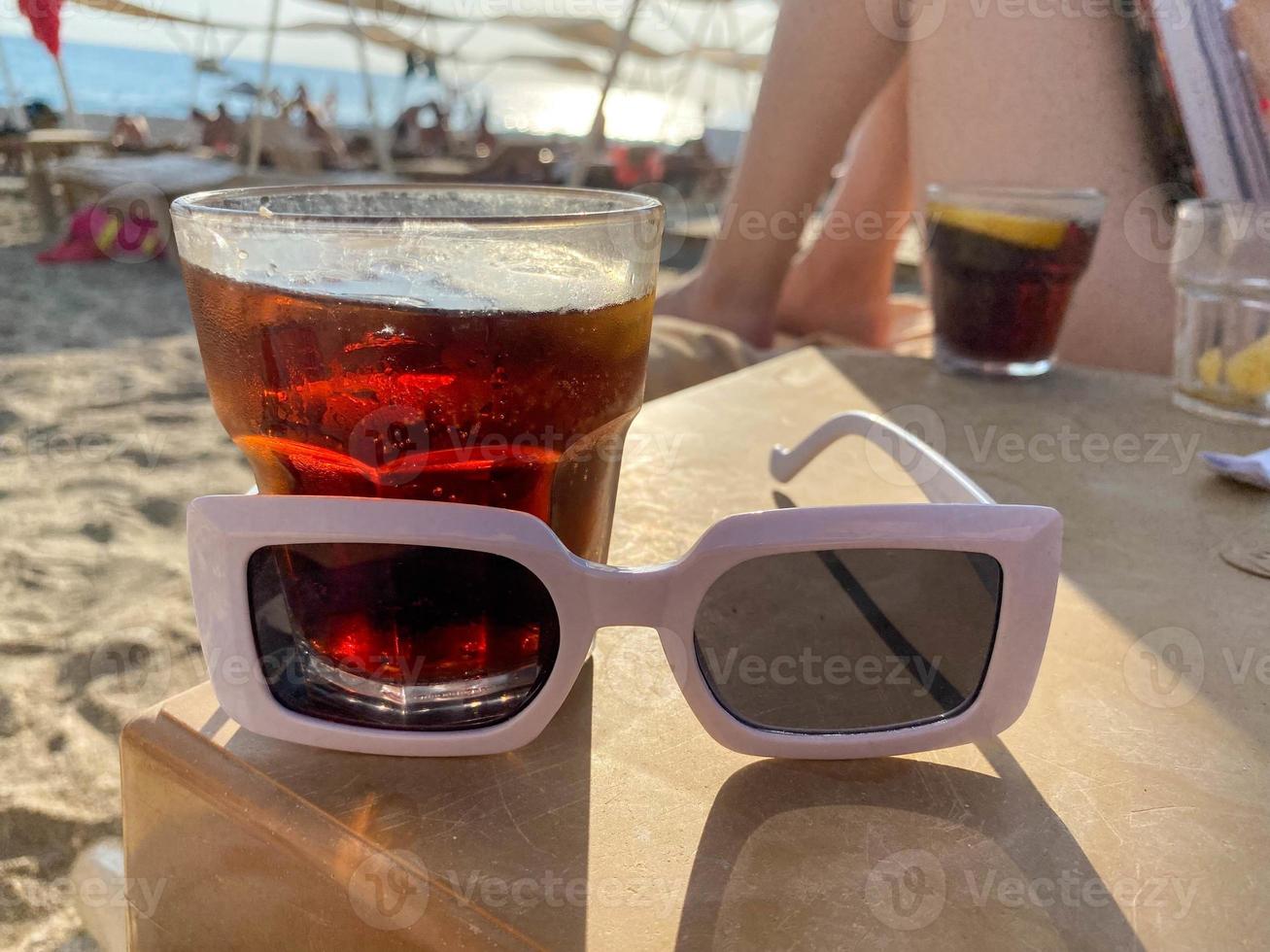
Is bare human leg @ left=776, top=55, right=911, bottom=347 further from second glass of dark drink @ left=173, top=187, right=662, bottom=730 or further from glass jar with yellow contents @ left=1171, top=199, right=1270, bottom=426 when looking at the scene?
second glass of dark drink @ left=173, top=187, right=662, bottom=730

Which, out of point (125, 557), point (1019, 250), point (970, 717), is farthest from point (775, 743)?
point (125, 557)

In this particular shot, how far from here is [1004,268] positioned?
38.0 inches

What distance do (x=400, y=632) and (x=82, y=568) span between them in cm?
115

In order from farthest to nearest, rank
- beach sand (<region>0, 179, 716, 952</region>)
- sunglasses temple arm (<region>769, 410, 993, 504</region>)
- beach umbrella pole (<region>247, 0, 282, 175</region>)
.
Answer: beach umbrella pole (<region>247, 0, 282, 175</region>) < beach sand (<region>0, 179, 716, 952</region>) < sunglasses temple arm (<region>769, 410, 993, 504</region>)

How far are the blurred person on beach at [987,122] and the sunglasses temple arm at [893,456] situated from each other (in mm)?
659

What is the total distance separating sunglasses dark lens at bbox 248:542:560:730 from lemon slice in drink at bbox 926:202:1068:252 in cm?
78

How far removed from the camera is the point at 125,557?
1.33m

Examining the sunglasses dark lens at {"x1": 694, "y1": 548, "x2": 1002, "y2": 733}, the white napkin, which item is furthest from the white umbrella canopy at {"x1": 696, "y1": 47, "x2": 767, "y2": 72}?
the sunglasses dark lens at {"x1": 694, "y1": 548, "x2": 1002, "y2": 733}

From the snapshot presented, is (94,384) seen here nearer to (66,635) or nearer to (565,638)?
(66,635)

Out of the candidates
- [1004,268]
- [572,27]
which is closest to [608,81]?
[1004,268]

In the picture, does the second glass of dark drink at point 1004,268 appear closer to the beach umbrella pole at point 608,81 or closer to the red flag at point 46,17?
the red flag at point 46,17

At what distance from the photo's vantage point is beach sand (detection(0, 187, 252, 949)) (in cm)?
84

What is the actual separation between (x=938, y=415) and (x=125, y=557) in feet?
3.69

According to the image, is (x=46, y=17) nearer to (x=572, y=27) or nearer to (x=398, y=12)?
(x=398, y=12)
